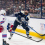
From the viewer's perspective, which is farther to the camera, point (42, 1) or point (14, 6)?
point (14, 6)

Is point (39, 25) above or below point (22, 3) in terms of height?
below

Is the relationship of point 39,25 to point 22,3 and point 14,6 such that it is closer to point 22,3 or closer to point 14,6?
point 22,3

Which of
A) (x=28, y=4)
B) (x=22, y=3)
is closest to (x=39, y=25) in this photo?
(x=28, y=4)

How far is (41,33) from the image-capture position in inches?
152

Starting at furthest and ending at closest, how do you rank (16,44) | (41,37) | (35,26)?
(35,26) → (41,37) → (16,44)

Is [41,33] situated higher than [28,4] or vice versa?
[28,4]

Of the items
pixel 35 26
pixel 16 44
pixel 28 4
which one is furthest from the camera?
pixel 28 4

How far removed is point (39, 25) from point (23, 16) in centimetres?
82

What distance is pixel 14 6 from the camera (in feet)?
17.7

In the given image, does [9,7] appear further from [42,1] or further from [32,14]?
[42,1]

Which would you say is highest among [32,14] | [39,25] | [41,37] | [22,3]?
[22,3]

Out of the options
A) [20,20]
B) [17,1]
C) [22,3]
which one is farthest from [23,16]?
[17,1]

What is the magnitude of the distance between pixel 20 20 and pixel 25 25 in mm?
253

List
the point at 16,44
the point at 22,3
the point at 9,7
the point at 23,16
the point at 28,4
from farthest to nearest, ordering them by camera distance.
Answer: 1. the point at 9,7
2. the point at 22,3
3. the point at 28,4
4. the point at 23,16
5. the point at 16,44
